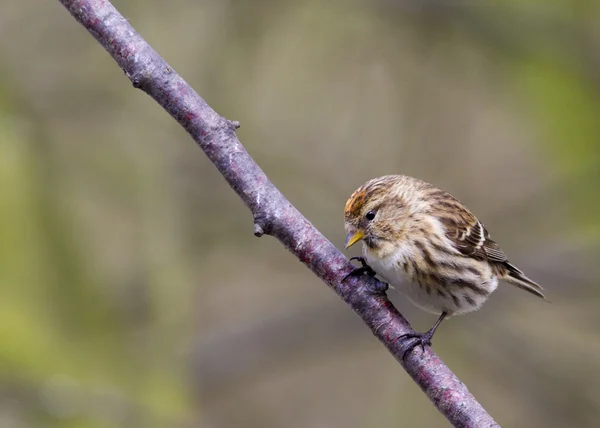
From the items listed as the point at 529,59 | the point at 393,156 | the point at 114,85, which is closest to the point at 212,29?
the point at 114,85

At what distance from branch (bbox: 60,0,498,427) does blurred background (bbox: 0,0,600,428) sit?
142cm

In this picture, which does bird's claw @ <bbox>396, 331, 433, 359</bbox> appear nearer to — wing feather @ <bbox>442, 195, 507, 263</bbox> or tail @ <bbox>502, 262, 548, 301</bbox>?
wing feather @ <bbox>442, 195, 507, 263</bbox>

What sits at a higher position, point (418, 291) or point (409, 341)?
point (418, 291)

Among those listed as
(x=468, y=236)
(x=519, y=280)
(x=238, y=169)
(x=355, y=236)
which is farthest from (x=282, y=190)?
(x=238, y=169)

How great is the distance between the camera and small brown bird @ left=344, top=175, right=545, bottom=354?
321 cm

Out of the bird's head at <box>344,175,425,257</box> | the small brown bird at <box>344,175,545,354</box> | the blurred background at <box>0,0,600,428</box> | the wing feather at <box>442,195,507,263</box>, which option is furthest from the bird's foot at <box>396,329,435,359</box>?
the blurred background at <box>0,0,600,428</box>

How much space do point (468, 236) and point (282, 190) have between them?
1655 millimetres

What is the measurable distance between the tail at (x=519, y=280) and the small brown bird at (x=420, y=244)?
0.18 m

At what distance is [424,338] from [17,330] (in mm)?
1930

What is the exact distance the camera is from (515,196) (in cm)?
550

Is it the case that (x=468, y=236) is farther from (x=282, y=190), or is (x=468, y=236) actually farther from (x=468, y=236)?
(x=282, y=190)

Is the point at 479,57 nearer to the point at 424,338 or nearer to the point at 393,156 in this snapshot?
the point at 393,156

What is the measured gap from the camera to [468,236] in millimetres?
3676

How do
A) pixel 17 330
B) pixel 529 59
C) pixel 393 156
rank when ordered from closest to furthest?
1. pixel 17 330
2. pixel 529 59
3. pixel 393 156
